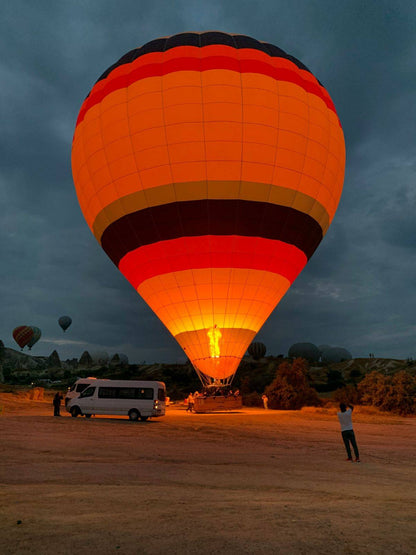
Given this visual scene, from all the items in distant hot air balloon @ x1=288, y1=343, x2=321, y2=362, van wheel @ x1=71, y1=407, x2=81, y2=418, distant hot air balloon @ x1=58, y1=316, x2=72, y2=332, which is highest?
distant hot air balloon @ x1=58, y1=316, x2=72, y2=332

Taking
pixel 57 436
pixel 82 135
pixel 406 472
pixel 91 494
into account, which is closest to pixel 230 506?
pixel 91 494

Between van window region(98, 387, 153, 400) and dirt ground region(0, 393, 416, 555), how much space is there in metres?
7.27

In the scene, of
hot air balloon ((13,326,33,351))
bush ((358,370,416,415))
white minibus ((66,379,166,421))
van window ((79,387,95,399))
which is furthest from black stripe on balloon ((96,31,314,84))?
hot air balloon ((13,326,33,351))

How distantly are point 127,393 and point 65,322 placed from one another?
103 meters

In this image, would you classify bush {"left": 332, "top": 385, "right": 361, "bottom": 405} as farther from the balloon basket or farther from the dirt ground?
the dirt ground

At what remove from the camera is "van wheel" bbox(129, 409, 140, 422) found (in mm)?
20323

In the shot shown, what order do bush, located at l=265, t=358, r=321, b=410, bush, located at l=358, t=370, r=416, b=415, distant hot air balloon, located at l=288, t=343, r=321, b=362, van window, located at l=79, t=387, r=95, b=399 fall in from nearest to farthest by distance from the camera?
van window, located at l=79, t=387, r=95, b=399 < bush, located at l=358, t=370, r=416, b=415 < bush, located at l=265, t=358, r=321, b=410 < distant hot air balloon, located at l=288, t=343, r=321, b=362

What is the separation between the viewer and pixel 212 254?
20516mm

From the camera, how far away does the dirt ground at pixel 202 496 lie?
4.13 m

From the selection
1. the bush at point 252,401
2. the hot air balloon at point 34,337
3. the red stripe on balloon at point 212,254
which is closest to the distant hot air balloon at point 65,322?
the hot air balloon at point 34,337

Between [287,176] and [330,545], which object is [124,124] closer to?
[287,176]

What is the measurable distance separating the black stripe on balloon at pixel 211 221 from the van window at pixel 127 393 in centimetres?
716

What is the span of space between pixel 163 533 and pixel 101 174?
19.5 meters

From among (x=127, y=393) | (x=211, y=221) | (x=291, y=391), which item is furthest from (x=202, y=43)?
(x=291, y=391)
